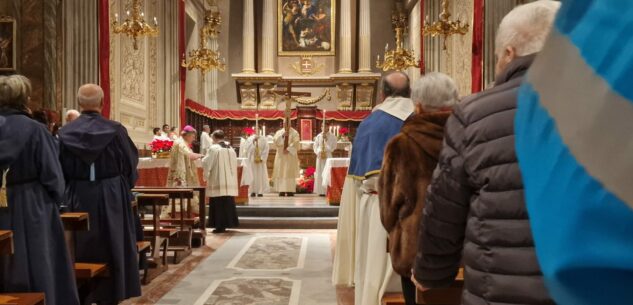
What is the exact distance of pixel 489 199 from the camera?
1.69 m

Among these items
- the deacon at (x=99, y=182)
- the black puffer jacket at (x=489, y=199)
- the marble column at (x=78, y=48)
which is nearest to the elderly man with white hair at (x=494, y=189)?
the black puffer jacket at (x=489, y=199)

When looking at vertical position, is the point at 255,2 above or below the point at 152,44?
above

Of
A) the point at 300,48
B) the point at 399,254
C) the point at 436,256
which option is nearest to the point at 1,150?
the point at 399,254

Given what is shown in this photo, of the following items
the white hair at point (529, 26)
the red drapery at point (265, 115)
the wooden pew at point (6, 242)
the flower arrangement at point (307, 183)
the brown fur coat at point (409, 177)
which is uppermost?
the red drapery at point (265, 115)

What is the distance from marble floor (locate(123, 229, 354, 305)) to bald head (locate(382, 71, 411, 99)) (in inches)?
82.0

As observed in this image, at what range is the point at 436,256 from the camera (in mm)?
2064

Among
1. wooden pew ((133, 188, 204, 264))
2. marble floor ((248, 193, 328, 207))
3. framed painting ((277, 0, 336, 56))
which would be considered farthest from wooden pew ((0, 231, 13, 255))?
framed painting ((277, 0, 336, 56))

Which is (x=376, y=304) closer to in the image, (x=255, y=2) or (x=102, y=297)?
(x=102, y=297)

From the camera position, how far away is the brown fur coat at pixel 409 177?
311 cm

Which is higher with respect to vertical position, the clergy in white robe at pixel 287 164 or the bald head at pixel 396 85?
the bald head at pixel 396 85

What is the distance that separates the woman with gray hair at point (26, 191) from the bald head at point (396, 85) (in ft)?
7.55

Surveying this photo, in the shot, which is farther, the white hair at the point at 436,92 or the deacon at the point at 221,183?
the deacon at the point at 221,183

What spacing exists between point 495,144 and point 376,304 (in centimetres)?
278

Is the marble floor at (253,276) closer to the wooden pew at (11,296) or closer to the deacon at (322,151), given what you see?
the wooden pew at (11,296)
